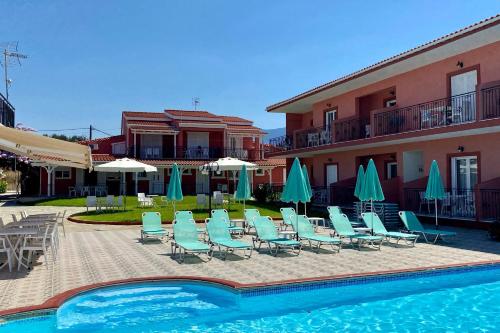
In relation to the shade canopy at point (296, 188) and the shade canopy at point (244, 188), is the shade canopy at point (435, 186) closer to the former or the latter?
the shade canopy at point (296, 188)

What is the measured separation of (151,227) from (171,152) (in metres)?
26.1

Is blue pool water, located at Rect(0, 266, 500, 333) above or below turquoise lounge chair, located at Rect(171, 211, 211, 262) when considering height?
below

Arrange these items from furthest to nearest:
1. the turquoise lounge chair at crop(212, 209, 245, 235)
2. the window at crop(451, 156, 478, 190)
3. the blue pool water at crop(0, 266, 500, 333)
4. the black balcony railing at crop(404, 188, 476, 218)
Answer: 1. the window at crop(451, 156, 478, 190)
2. the black balcony railing at crop(404, 188, 476, 218)
3. the turquoise lounge chair at crop(212, 209, 245, 235)
4. the blue pool water at crop(0, 266, 500, 333)

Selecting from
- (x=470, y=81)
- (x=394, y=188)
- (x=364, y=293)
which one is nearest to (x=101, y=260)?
(x=364, y=293)

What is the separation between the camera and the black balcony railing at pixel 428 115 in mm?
16344

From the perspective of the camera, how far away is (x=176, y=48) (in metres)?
22.2

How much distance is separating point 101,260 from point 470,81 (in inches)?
586

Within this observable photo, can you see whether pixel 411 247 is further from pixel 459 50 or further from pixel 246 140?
pixel 246 140

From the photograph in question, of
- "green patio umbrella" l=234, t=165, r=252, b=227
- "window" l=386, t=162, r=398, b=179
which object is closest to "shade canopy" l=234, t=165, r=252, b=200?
"green patio umbrella" l=234, t=165, r=252, b=227

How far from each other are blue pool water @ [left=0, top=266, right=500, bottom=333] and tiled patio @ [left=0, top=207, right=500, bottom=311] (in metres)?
0.50

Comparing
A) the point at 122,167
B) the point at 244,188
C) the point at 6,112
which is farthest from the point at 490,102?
the point at 6,112

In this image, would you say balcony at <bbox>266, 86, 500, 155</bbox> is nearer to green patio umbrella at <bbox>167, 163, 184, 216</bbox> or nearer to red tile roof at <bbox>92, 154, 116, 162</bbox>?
green patio umbrella at <bbox>167, 163, 184, 216</bbox>

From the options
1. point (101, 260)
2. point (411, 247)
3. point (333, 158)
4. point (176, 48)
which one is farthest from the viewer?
point (333, 158)

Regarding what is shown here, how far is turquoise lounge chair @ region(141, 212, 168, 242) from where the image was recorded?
1280cm
